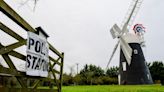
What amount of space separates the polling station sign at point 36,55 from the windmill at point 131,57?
38.8 metres

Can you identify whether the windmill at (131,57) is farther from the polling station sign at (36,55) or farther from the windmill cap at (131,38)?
the polling station sign at (36,55)

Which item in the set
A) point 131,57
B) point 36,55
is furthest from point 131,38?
point 36,55

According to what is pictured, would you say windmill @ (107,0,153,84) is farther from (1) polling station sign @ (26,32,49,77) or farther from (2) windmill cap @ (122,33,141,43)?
(1) polling station sign @ (26,32,49,77)

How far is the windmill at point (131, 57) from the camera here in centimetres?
4338

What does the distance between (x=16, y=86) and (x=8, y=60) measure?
2.25ft

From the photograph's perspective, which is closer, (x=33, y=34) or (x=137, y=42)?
(x=33, y=34)

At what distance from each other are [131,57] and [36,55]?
1573 inches

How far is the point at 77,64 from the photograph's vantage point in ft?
287

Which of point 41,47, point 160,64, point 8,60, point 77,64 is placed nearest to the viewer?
point 8,60

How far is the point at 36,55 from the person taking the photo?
460cm

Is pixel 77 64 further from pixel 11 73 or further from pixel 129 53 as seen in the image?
pixel 11 73

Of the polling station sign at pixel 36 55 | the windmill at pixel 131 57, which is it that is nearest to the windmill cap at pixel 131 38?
the windmill at pixel 131 57

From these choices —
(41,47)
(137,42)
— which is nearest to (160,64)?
(137,42)

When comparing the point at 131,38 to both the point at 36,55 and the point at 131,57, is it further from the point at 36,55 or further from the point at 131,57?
the point at 36,55
